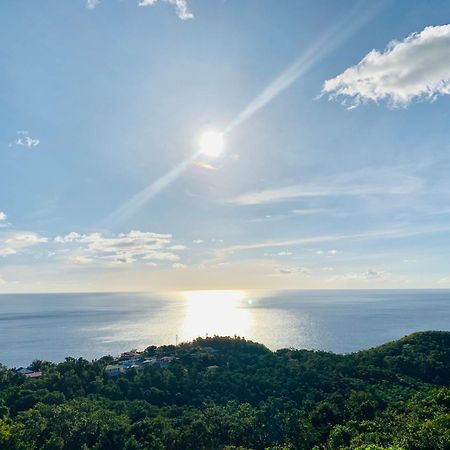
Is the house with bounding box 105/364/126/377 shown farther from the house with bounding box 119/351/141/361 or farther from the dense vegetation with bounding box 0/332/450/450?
the house with bounding box 119/351/141/361

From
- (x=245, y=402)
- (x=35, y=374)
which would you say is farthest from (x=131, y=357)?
(x=245, y=402)

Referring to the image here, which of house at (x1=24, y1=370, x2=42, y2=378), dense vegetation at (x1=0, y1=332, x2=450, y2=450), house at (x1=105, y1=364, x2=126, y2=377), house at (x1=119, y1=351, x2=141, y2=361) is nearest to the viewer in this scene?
dense vegetation at (x1=0, y1=332, x2=450, y2=450)

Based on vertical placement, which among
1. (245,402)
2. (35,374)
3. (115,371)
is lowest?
(245,402)

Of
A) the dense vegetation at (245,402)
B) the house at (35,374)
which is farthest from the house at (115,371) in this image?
the house at (35,374)

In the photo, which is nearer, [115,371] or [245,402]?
[245,402]

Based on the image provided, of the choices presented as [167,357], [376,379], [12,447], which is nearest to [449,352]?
[376,379]

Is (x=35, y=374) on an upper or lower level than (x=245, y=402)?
upper

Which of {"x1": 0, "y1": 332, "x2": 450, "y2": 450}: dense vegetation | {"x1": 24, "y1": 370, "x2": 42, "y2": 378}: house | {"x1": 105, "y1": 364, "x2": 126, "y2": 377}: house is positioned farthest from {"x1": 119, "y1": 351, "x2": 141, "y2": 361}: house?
{"x1": 24, "y1": 370, "x2": 42, "y2": 378}: house

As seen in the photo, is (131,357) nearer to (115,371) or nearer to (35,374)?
(115,371)

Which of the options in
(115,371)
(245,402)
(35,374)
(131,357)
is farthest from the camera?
(131,357)
